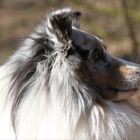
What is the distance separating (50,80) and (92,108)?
1.32 ft

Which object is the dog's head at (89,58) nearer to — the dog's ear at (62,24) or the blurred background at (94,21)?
the dog's ear at (62,24)

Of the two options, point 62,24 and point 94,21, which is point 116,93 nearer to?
point 62,24

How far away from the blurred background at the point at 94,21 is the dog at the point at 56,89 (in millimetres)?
1863

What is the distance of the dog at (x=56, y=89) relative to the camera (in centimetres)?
472

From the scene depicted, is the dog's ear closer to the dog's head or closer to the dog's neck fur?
the dog's head

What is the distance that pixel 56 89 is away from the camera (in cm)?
473

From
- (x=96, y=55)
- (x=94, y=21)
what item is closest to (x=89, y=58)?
(x=96, y=55)

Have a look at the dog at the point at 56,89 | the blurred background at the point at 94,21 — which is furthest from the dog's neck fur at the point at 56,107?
the blurred background at the point at 94,21

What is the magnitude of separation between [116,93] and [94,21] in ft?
35.6

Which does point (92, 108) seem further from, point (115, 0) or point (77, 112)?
point (115, 0)

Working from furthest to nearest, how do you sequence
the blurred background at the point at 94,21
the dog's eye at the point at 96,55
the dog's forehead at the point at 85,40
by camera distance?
the blurred background at the point at 94,21 → the dog's eye at the point at 96,55 → the dog's forehead at the point at 85,40

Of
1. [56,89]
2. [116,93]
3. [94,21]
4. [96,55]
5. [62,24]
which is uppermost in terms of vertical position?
[62,24]

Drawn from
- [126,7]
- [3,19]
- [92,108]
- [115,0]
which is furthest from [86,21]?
[92,108]

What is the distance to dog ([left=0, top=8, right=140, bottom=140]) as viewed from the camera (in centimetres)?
472
